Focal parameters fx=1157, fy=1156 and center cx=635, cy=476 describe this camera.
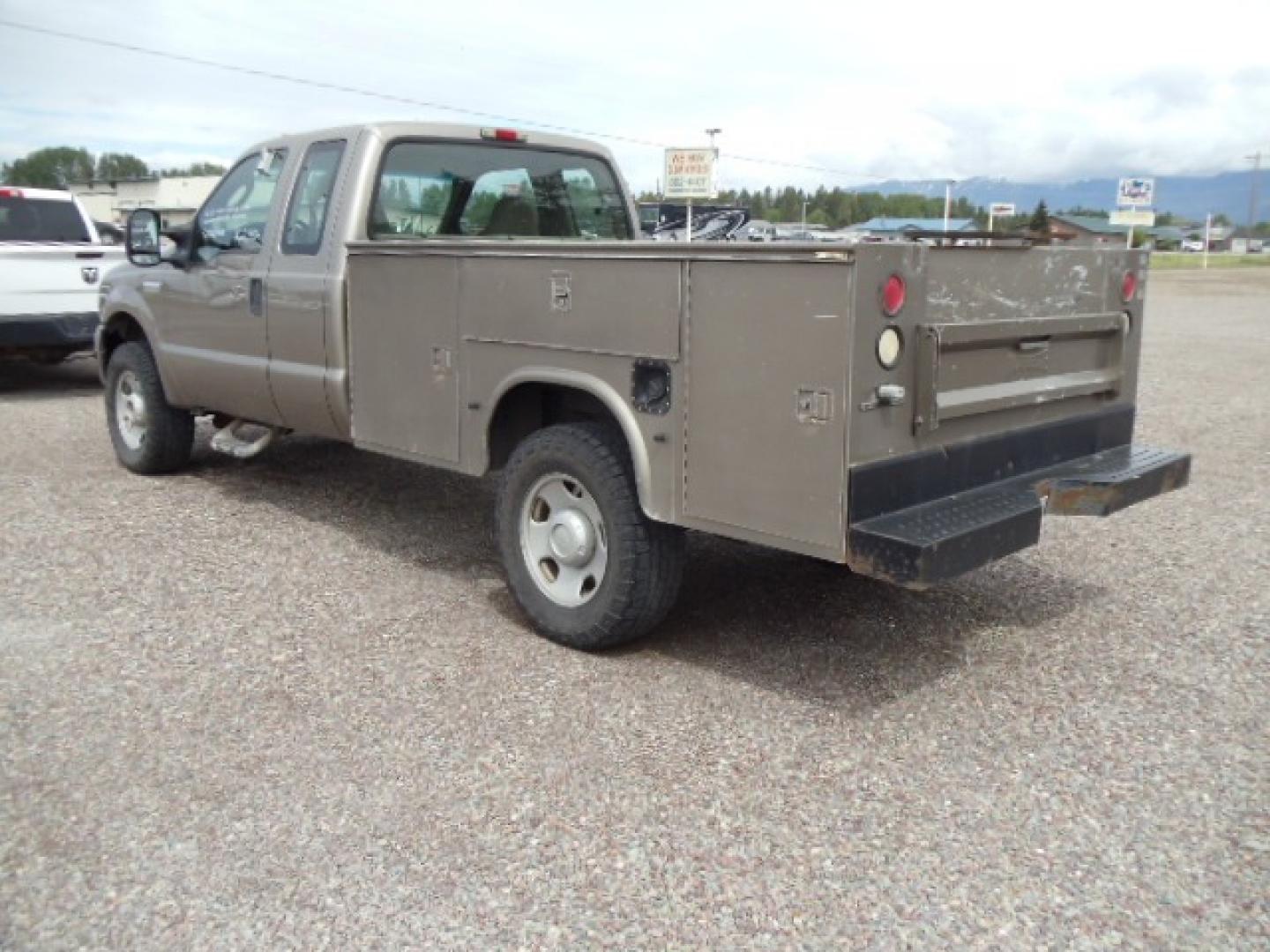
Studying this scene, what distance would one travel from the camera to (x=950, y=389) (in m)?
3.99

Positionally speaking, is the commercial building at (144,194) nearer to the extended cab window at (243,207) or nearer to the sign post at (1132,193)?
the sign post at (1132,193)

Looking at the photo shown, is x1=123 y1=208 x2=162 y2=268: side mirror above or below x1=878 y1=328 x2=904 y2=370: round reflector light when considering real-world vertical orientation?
above

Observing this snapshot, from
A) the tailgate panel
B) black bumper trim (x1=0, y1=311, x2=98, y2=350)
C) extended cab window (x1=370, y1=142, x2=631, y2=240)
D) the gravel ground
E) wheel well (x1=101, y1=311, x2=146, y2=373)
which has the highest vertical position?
extended cab window (x1=370, y1=142, x2=631, y2=240)

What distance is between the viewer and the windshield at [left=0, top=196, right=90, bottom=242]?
39.4 feet

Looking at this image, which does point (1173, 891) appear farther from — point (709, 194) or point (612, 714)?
point (709, 194)

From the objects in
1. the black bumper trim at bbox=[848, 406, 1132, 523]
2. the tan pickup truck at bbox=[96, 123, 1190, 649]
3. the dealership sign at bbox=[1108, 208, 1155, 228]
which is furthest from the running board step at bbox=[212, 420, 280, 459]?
the dealership sign at bbox=[1108, 208, 1155, 228]

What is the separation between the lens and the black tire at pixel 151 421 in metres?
7.33

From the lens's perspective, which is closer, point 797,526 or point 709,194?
point 797,526

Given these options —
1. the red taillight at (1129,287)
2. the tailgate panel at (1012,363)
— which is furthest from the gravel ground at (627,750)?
the red taillight at (1129,287)

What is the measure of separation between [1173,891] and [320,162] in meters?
4.94

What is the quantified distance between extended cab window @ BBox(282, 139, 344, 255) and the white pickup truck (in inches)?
253

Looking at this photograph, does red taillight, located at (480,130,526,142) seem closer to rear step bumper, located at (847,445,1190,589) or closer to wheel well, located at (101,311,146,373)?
wheel well, located at (101,311,146,373)

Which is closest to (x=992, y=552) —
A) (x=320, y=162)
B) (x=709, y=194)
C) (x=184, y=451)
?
(x=320, y=162)

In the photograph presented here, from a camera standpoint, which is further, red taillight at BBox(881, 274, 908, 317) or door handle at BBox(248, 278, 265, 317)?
door handle at BBox(248, 278, 265, 317)
